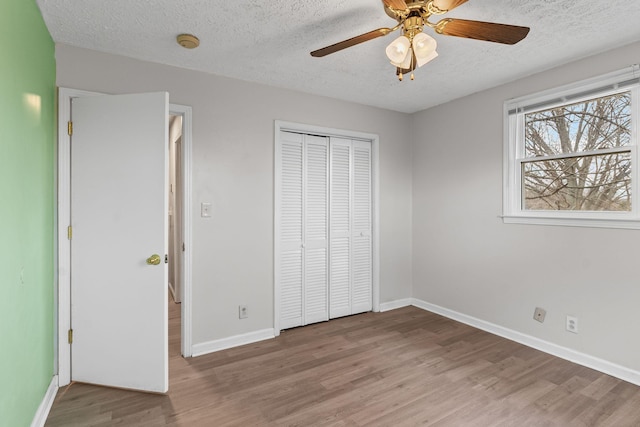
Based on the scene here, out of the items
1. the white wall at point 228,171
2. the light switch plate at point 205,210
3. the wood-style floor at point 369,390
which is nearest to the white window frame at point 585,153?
the wood-style floor at point 369,390

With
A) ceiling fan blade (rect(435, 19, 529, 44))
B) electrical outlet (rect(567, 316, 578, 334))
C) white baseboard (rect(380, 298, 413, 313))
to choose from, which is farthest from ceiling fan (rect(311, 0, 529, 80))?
white baseboard (rect(380, 298, 413, 313))

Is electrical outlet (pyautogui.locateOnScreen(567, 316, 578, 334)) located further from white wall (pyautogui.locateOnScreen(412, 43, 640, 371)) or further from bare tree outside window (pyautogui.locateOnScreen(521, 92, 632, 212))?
bare tree outside window (pyautogui.locateOnScreen(521, 92, 632, 212))

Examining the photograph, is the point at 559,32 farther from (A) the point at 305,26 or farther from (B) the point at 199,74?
(B) the point at 199,74

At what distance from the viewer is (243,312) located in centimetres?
298

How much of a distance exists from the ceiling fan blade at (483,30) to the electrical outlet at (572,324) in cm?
228

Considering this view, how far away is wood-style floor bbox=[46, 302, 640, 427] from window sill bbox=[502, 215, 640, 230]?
43.9 inches

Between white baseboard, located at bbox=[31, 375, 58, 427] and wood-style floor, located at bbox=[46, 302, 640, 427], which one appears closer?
white baseboard, located at bbox=[31, 375, 58, 427]

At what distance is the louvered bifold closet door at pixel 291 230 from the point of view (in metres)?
3.27

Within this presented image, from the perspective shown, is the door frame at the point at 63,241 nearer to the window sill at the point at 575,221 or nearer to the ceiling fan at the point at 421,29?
the ceiling fan at the point at 421,29

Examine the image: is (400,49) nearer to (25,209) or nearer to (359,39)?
(359,39)

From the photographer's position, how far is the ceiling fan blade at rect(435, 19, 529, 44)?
5.00ft

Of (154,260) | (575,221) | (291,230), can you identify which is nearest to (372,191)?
(291,230)

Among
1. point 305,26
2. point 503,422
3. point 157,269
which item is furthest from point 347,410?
point 305,26

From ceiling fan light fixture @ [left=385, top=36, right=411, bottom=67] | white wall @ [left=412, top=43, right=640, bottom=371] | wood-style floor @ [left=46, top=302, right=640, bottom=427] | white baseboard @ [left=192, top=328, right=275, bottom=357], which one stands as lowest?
wood-style floor @ [left=46, top=302, right=640, bottom=427]
